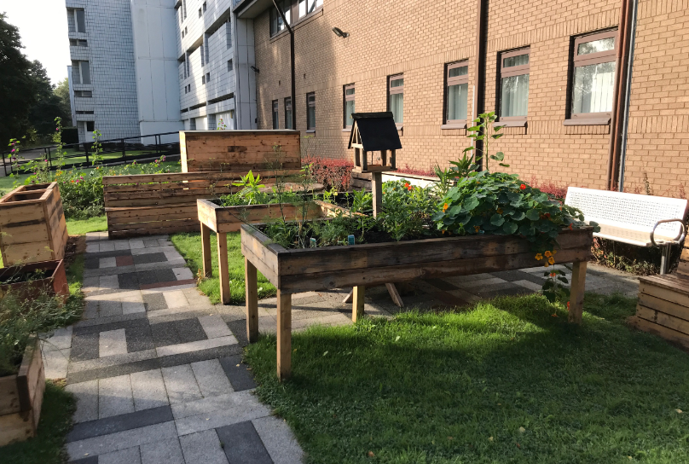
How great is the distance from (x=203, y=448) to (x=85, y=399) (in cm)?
109

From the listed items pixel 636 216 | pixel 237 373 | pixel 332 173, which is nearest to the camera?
pixel 237 373

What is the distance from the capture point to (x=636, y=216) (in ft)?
20.2

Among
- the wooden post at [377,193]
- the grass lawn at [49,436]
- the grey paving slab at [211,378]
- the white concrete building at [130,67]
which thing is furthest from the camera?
the white concrete building at [130,67]

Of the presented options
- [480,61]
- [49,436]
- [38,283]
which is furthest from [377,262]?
[480,61]

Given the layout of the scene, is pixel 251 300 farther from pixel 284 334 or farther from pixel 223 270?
pixel 223 270

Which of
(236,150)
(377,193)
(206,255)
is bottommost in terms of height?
(206,255)

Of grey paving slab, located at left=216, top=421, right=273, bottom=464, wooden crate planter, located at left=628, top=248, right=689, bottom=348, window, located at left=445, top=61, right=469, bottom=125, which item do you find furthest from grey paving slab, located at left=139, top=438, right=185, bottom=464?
window, located at left=445, top=61, right=469, bottom=125

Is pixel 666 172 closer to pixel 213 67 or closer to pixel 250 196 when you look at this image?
pixel 250 196

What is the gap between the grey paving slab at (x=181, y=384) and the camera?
3.42 m

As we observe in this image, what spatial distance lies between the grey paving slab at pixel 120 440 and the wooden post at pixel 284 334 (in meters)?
0.76

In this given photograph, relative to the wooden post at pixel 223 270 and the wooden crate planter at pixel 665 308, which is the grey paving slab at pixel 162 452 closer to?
the wooden post at pixel 223 270

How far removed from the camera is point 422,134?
455 inches

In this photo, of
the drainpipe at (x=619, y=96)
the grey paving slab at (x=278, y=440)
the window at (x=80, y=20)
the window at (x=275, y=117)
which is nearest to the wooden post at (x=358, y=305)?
the grey paving slab at (x=278, y=440)

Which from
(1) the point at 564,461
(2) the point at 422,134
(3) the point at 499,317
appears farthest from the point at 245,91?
(1) the point at 564,461
